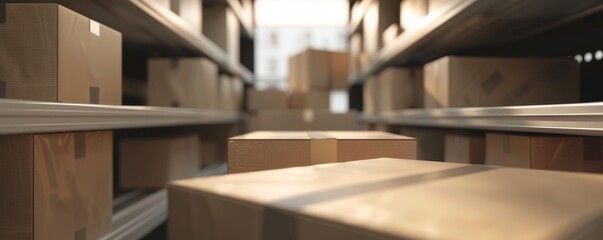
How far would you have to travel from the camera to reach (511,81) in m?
1.52

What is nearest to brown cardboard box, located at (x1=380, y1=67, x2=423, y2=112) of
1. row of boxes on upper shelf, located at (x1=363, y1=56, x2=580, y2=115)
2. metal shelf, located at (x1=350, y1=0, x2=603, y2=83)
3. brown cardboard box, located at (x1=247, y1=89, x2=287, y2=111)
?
metal shelf, located at (x1=350, y1=0, x2=603, y2=83)

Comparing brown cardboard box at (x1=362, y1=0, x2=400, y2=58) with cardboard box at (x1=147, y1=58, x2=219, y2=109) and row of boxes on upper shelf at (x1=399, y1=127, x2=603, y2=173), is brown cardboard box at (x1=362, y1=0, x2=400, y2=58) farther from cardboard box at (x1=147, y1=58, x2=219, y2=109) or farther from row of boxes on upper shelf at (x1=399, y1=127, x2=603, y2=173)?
row of boxes on upper shelf at (x1=399, y1=127, x2=603, y2=173)

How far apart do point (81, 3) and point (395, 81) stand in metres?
1.65

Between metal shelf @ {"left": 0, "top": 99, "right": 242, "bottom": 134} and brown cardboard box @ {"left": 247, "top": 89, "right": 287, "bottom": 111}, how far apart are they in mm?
2021

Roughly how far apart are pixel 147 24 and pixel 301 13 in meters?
2.67

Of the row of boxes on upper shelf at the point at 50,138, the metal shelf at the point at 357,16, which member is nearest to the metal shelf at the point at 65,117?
the row of boxes on upper shelf at the point at 50,138

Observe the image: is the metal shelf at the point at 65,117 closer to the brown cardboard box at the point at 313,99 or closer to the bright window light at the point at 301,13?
the brown cardboard box at the point at 313,99

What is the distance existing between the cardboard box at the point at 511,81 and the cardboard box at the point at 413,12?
1.11 feet

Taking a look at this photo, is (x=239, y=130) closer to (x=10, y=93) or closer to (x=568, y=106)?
(x=10, y=93)

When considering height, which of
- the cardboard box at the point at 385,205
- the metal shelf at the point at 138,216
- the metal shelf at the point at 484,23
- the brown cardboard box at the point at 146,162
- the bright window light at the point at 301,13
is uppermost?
the bright window light at the point at 301,13

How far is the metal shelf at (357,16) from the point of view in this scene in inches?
131

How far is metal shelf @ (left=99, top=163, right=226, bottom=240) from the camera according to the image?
4.16 ft

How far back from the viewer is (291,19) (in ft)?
13.6

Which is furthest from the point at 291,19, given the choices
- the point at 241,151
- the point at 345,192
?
the point at 345,192
